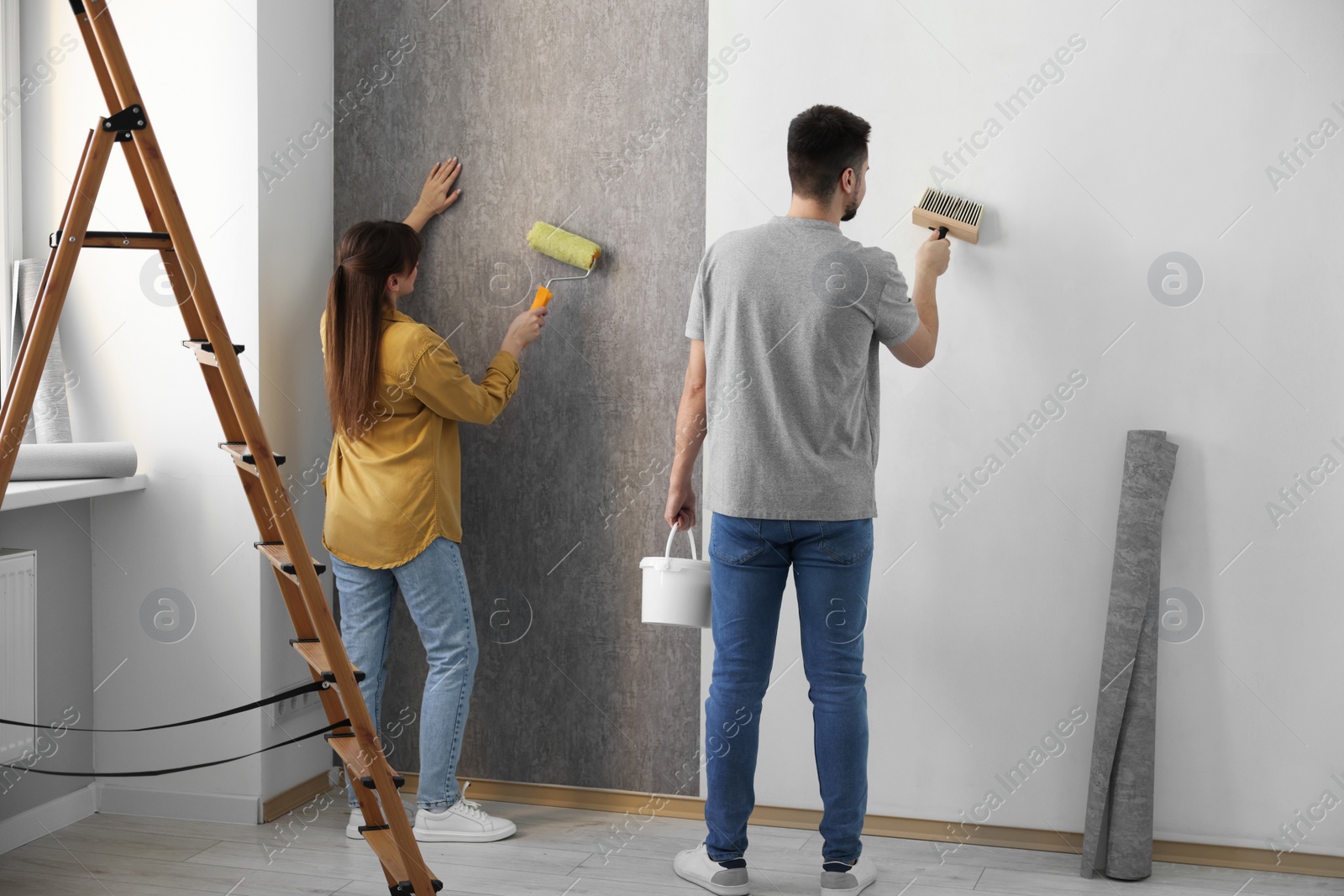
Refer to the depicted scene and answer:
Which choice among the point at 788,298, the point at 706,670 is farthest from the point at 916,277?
the point at 706,670

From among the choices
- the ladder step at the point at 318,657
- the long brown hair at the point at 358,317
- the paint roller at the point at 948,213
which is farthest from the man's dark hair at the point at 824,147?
the ladder step at the point at 318,657

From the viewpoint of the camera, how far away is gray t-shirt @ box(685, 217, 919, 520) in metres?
2.11

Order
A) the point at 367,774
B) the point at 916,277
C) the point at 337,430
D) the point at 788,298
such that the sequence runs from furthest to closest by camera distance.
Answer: the point at 337,430
the point at 916,277
the point at 788,298
the point at 367,774

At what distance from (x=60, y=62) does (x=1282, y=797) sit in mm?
3230

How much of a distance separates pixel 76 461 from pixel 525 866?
1.33 metres

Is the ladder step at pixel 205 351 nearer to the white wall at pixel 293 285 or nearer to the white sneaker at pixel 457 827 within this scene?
the white wall at pixel 293 285

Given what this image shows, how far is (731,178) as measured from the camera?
2605 mm

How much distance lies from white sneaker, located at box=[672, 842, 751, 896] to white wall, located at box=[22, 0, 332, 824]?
41.5 inches

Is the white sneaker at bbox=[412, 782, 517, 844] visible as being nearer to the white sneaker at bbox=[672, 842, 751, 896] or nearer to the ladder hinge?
the white sneaker at bbox=[672, 842, 751, 896]

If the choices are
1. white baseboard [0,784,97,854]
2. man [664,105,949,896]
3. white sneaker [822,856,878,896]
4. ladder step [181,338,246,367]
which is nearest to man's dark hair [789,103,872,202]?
man [664,105,949,896]

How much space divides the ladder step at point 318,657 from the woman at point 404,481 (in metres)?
0.55

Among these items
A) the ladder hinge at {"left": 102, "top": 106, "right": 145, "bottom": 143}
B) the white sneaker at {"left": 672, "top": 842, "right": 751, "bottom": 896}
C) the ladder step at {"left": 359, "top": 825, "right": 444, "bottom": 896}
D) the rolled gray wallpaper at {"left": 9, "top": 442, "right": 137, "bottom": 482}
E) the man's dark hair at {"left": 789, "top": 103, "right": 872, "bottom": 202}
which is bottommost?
the white sneaker at {"left": 672, "top": 842, "right": 751, "bottom": 896}

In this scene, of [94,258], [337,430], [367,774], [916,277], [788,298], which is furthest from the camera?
[94,258]

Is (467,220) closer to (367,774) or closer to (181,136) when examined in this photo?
(181,136)
